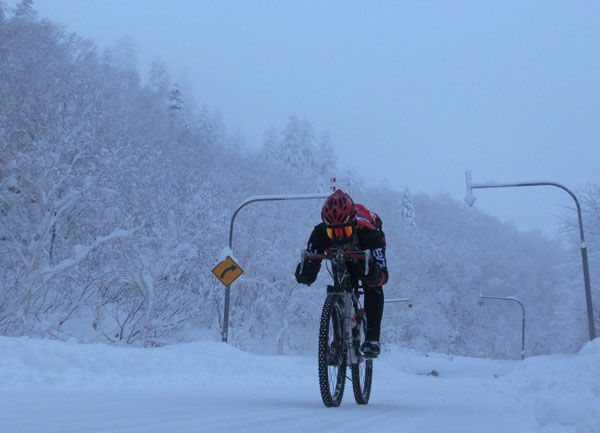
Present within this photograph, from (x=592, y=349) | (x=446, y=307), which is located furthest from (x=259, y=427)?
(x=446, y=307)

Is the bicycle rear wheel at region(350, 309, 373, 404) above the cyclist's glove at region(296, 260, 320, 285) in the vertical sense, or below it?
below

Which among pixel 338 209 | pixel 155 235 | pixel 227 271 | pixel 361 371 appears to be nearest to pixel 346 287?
pixel 338 209

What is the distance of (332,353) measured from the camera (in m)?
4.62

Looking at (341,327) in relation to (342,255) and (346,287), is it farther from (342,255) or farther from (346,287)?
(342,255)

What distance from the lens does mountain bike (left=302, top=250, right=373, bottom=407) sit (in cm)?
440

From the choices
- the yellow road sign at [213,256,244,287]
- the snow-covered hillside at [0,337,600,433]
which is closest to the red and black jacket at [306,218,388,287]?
the snow-covered hillside at [0,337,600,433]

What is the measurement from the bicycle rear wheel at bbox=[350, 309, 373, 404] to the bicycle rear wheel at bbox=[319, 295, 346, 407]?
250mm

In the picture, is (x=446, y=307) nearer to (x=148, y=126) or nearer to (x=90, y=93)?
(x=148, y=126)

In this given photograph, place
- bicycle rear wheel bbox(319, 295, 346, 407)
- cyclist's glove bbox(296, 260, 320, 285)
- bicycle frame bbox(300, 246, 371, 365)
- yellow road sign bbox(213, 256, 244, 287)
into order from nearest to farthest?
bicycle rear wheel bbox(319, 295, 346, 407) → bicycle frame bbox(300, 246, 371, 365) → cyclist's glove bbox(296, 260, 320, 285) → yellow road sign bbox(213, 256, 244, 287)

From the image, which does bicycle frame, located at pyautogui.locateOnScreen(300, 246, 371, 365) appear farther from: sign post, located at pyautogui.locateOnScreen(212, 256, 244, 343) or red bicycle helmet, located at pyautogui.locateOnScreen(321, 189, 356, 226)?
sign post, located at pyautogui.locateOnScreen(212, 256, 244, 343)

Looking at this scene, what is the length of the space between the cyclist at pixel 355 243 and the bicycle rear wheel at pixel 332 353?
16.0 inches

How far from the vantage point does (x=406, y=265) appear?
5188 cm

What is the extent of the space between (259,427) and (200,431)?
421 mm

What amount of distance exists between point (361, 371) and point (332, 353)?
125cm
